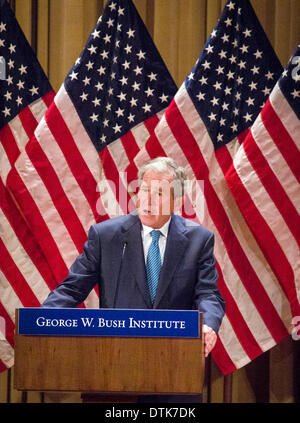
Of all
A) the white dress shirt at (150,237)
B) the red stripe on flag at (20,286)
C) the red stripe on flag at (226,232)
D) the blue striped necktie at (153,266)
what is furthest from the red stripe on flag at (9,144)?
the blue striped necktie at (153,266)

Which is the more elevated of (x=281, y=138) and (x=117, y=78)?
(x=117, y=78)

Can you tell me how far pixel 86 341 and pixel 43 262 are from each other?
189 cm

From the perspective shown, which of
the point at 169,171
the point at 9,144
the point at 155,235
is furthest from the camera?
the point at 9,144

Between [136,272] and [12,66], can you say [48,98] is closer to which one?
[12,66]

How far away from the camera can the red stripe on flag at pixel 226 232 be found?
4.00 metres

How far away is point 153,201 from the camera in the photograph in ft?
10.1

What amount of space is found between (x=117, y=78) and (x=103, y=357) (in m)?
2.38

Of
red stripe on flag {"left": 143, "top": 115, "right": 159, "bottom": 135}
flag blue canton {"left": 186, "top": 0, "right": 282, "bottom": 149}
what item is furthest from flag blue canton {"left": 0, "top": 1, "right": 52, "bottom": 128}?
flag blue canton {"left": 186, "top": 0, "right": 282, "bottom": 149}

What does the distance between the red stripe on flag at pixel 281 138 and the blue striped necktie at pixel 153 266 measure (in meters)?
1.33

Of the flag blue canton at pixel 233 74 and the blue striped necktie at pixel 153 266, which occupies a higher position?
the flag blue canton at pixel 233 74

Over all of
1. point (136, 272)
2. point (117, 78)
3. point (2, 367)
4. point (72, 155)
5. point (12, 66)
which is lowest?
point (2, 367)

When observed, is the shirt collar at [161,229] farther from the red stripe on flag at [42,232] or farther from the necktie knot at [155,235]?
the red stripe on flag at [42,232]

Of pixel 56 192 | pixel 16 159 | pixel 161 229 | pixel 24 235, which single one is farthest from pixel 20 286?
pixel 161 229
